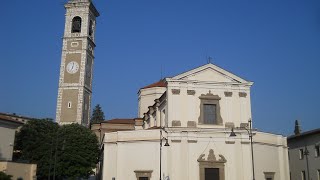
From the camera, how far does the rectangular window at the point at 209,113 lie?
38.9 metres

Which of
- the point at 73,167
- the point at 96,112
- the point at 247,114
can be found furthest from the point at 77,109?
the point at 96,112

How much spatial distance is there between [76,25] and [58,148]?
86.4 ft

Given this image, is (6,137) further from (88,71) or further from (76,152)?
(88,71)

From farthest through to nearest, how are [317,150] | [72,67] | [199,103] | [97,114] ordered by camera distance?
1. [97,114]
2. [72,67]
3. [317,150]
4. [199,103]

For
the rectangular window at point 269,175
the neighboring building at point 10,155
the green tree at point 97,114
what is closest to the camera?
the neighboring building at point 10,155

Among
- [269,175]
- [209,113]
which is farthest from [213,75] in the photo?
[269,175]

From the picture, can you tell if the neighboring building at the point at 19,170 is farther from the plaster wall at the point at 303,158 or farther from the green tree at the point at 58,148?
the plaster wall at the point at 303,158

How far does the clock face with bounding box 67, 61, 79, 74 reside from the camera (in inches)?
2345

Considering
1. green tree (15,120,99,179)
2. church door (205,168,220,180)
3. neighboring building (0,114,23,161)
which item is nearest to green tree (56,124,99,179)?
green tree (15,120,99,179)

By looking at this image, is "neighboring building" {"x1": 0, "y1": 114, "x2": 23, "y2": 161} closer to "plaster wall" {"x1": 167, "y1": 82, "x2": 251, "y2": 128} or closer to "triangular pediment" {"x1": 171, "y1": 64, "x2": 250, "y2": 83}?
"plaster wall" {"x1": 167, "y1": 82, "x2": 251, "y2": 128}

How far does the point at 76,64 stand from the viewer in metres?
59.9

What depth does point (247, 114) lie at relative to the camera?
128ft

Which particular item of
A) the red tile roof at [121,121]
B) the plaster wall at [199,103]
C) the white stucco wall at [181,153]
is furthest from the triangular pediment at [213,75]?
the red tile roof at [121,121]

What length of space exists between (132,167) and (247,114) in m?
13.5
